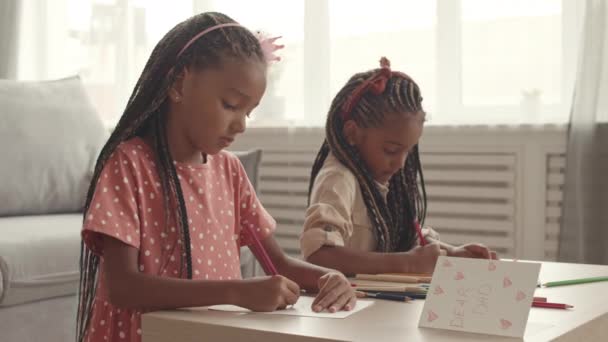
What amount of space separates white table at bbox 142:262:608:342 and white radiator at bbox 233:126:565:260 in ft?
6.19

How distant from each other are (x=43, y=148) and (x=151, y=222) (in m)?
1.65

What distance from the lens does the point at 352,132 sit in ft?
5.64

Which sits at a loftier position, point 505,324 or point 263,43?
point 263,43

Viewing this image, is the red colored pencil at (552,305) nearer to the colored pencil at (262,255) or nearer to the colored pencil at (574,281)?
the colored pencil at (574,281)

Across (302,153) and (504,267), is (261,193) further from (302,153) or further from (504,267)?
(504,267)

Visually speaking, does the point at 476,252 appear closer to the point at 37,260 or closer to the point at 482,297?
the point at 482,297

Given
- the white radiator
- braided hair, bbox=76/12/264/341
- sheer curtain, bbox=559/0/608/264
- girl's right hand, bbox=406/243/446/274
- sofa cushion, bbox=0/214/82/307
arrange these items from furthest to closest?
the white radiator < sheer curtain, bbox=559/0/608/264 < sofa cushion, bbox=0/214/82/307 < girl's right hand, bbox=406/243/446/274 < braided hair, bbox=76/12/264/341

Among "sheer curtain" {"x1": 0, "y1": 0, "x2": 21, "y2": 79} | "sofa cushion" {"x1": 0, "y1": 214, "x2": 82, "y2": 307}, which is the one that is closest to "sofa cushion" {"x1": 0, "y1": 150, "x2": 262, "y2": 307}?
"sofa cushion" {"x1": 0, "y1": 214, "x2": 82, "y2": 307}

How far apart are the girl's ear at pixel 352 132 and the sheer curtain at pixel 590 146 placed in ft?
4.38

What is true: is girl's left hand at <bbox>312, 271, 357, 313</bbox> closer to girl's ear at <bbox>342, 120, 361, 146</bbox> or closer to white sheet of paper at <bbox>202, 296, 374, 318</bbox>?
white sheet of paper at <bbox>202, 296, 374, 318</bbox>

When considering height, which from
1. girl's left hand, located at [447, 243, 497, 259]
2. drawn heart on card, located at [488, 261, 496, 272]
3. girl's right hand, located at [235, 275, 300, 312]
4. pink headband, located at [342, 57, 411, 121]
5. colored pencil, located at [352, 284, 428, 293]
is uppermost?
pink headband, located at [342, 57, 411, 121]

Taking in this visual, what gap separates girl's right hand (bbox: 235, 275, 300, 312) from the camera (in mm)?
1006

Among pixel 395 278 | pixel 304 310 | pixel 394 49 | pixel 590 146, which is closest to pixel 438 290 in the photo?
pixel 304 310

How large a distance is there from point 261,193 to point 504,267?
2.63 m
